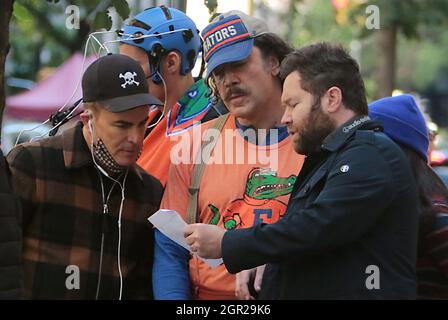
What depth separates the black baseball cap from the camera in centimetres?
376

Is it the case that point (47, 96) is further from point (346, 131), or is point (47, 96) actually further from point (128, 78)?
point (346, 131)

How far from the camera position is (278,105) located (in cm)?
404

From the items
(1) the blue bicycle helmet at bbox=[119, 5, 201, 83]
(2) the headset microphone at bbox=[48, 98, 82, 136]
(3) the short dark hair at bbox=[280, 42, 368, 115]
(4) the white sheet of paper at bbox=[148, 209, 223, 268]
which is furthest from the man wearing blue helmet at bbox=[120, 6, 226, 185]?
(3) the short dark hair at bbox=[280, 42, 368, 115]

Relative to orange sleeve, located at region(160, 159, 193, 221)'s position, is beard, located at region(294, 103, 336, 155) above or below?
above

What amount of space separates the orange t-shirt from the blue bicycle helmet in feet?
3.05

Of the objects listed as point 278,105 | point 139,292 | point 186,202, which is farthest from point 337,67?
point 139,292

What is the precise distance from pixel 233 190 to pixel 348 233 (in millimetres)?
792

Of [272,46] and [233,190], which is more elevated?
[272,46]

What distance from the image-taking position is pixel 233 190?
12.5 ft

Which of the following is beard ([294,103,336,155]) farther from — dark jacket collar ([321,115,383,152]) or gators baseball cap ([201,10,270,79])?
gators baseball cap ([201,10,270,79])

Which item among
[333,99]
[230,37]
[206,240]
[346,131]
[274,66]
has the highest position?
[230,37]

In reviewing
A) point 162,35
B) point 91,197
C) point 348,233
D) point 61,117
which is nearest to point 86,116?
point 91,197

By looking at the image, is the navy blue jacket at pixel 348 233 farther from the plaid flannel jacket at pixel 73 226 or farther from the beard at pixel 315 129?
the plaid flannel jacket at pixel 73 226
